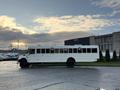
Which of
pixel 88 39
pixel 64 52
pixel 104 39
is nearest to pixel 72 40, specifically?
pixel 88 39

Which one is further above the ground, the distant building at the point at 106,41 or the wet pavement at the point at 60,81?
the distant building at the point at 106,41

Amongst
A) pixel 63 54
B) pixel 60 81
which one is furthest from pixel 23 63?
pixel 60 81

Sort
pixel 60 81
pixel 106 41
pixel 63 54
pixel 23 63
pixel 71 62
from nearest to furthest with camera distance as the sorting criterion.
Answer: pixel 60 81 → pixel 23 63 → pixel 71 62 → pixel 63 54 → pixel 106 41

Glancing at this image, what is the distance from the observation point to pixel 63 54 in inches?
1483

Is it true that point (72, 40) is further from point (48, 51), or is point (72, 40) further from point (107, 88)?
point (107, 88)

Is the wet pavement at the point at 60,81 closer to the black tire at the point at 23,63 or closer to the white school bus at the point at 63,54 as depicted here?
the black tire at the point at 23,63

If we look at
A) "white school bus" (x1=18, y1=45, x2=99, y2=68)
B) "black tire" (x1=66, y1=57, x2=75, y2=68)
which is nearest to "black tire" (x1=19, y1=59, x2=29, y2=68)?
"white school bus" (x1=18, y1=45, x2=99, y2=68)

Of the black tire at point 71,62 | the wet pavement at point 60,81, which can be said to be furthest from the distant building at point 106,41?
the wet pavement at point 60,81

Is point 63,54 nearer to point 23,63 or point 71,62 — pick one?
point 71,62

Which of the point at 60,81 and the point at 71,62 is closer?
the point at 60,81

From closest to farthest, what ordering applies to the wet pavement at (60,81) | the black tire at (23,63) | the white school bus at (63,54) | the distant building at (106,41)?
the wet pavement at (60,81), the black tire at (23,63), the white school bus at (63,54), the distant building at (106,41)

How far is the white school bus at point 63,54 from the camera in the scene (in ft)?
122

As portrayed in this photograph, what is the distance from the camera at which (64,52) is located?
124ft

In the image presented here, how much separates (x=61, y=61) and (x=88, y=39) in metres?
39.7
